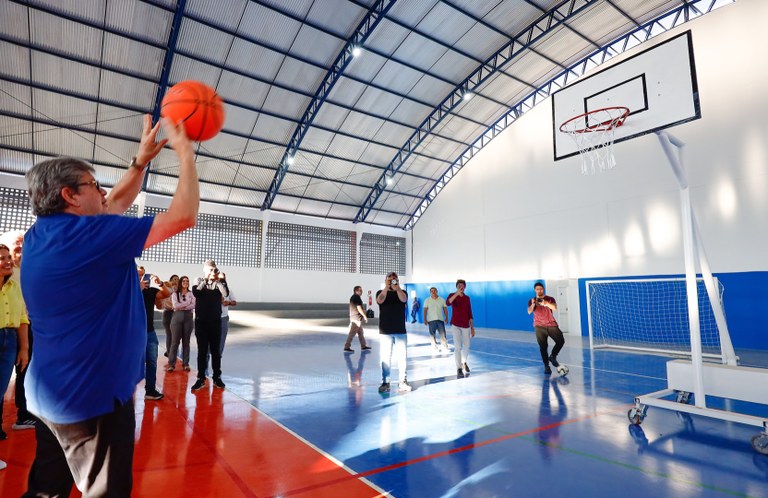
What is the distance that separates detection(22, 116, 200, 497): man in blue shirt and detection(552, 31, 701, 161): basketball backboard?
322 inches

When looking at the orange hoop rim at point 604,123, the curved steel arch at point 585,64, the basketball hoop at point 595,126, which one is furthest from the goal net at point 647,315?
the curved steel arch at point 585,64

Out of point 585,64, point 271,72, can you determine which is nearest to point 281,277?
point 271,72

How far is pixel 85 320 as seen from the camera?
1.53 m

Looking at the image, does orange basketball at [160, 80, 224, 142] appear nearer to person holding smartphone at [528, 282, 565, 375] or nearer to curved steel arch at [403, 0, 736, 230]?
person holding smartphone at [528, 282, 565, 375]

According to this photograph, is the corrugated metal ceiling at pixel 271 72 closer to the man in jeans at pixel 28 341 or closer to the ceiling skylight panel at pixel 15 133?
the ceiling skylight panel at pixel 15 133

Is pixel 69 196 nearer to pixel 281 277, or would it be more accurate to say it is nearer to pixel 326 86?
pixel 326 86

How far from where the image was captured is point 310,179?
22.7 metres

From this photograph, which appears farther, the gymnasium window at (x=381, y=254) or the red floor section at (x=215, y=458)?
the gymnasium window at (x=381, y=254)

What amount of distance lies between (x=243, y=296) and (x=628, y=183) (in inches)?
765

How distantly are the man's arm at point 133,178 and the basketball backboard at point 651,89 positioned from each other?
7867 millimetres

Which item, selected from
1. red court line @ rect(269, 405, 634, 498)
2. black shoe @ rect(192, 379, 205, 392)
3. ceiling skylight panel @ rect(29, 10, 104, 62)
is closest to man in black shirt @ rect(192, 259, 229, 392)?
black shoe @ rect(192, 379, 205, 392)

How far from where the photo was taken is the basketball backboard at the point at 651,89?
757 centimetres

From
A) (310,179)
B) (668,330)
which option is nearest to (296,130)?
(310,179)

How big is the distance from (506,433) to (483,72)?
1818cm
